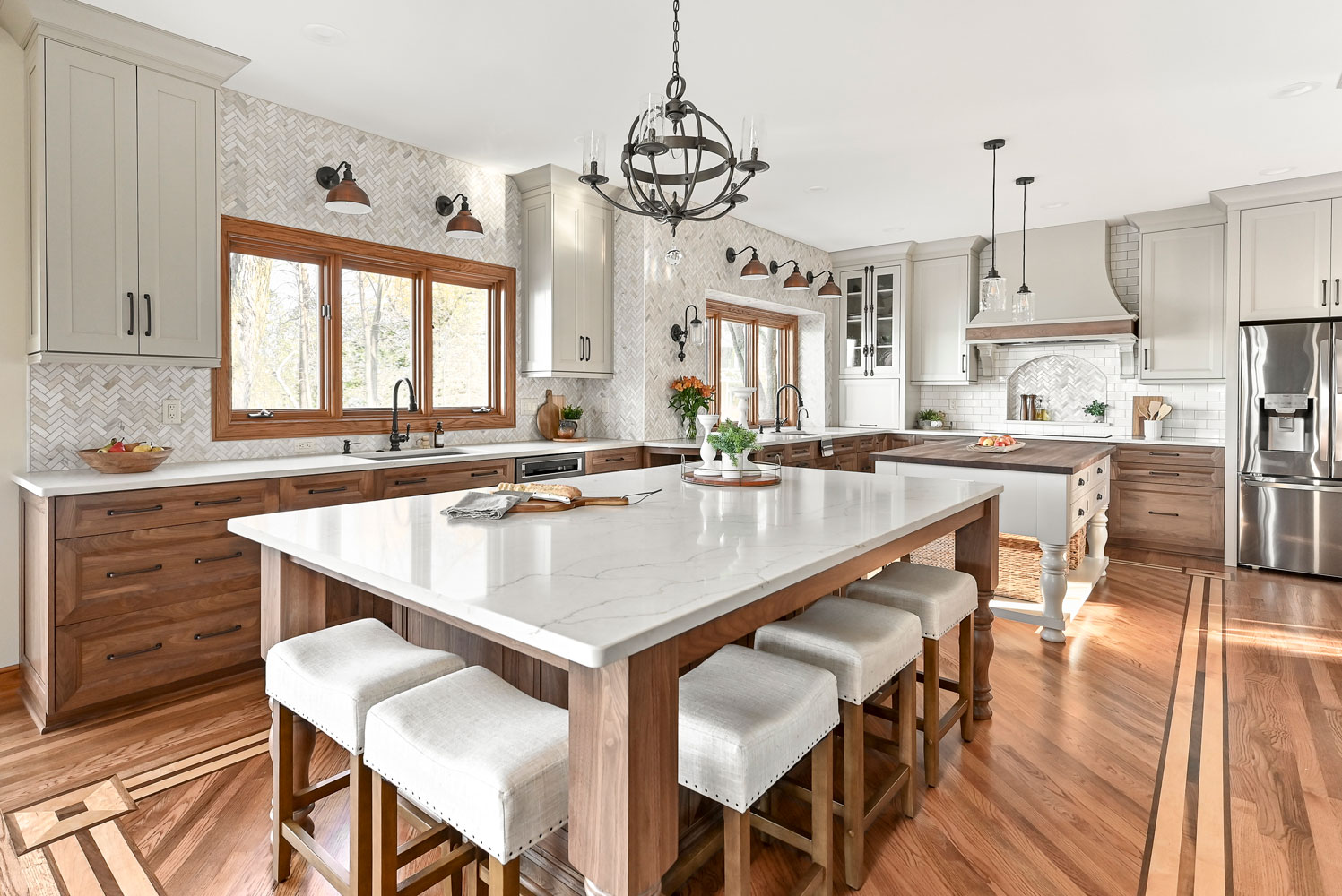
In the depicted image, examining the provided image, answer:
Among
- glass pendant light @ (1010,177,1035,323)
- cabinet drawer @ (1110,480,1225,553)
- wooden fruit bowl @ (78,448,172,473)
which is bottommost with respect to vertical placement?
cabinet drawer @ (1110,480,1225,553)

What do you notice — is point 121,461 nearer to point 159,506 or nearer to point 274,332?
point 159,506

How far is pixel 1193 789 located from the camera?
219 centimetres

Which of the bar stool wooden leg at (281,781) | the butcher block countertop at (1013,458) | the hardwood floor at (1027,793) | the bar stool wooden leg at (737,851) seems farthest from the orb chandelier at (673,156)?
the butcher block countertop at (1013,458)

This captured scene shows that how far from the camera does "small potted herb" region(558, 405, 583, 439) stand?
4836 mm

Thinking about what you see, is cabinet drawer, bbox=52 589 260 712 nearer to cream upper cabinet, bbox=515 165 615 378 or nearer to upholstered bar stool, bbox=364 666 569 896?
upholstered bar stool, bbox=364 666 569 896

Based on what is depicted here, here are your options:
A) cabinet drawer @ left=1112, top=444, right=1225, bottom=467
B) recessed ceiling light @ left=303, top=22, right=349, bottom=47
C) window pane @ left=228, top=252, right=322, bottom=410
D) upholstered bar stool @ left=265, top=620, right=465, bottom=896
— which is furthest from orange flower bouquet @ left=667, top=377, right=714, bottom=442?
upholstered bar stool @ left=265, top=620, right=465, bottom=896

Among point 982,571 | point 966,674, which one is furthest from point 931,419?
point 966,674

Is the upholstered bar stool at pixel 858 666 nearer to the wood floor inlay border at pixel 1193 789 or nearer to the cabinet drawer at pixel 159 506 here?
the wood floor inlay border at pixel 1193 789

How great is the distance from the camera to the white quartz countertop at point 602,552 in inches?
41.9

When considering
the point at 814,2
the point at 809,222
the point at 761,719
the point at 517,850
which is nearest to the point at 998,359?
the point at 809,222

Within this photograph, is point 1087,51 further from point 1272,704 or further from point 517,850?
point 517,850

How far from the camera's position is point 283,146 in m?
3.55

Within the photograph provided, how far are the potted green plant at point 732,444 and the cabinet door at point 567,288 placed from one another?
229 centimetres

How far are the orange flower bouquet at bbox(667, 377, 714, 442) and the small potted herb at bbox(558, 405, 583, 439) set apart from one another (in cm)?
69
